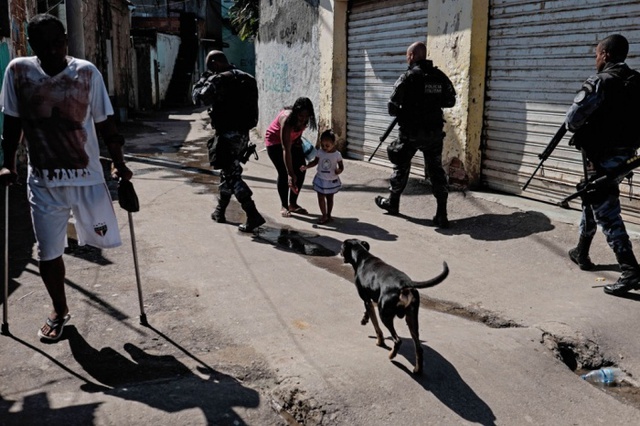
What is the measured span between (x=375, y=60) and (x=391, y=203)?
3464 mm

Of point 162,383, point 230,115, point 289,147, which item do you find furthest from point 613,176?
point 230,115

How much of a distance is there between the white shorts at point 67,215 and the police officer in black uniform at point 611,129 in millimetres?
3338

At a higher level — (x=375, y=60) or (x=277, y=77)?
(x=375, y=60)

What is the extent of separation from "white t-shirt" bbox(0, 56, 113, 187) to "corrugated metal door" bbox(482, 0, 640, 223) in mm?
4743

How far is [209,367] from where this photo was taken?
3545 mm

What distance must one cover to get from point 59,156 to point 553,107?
506 centimetres

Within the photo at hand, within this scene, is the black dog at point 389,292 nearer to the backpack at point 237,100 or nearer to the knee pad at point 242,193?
the knee pad at point 242,193

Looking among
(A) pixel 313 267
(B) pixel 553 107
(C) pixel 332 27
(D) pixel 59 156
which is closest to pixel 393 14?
(C) pixel 332 27

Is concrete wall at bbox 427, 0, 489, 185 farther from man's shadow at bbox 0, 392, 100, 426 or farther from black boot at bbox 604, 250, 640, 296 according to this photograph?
man's shadow at bbox 0, 392, 100, 426

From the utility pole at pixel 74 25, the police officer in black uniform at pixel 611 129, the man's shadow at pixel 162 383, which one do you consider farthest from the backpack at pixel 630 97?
the utility pole at pixel 74 25

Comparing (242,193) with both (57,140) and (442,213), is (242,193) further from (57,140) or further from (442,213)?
(57,140)

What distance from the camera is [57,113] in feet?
11.7

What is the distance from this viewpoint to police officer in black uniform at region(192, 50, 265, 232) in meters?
6.42

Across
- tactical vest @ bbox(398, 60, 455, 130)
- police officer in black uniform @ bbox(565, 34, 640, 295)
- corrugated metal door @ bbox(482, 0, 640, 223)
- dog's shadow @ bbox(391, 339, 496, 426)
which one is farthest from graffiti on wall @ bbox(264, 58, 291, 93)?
dog's shadow @ bbox(391, 339, 496, 426)
